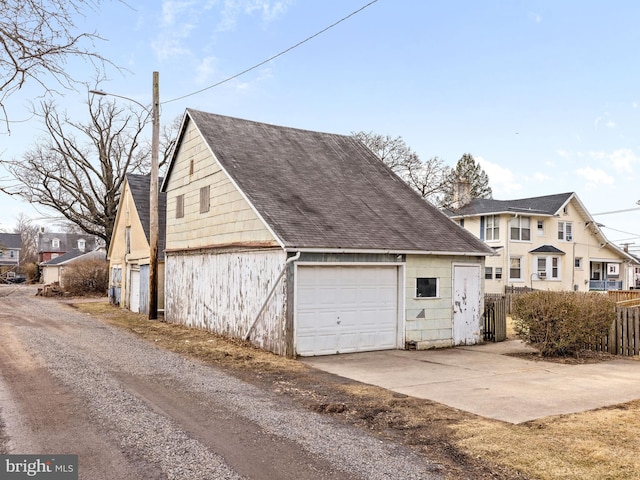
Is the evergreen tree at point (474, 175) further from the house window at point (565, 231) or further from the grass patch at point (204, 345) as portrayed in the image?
the grass patch at point (204, 345)

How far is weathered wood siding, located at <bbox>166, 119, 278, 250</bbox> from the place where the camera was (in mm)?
15016

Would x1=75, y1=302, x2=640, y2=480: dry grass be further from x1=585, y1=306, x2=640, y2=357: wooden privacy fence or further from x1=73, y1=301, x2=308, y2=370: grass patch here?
x1=585, y1=306, x2=640, y2=357: wooden privacy fence

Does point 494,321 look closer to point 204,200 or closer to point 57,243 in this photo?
point 204,200

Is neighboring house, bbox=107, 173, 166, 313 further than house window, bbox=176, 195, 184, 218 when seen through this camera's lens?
Yes

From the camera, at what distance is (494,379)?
10.8 m

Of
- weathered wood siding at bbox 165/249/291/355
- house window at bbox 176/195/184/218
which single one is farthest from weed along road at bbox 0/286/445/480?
house window at bbox 176/195/184/218

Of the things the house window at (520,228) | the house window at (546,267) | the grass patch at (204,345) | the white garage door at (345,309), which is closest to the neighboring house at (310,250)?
the white garage door at (345,309)

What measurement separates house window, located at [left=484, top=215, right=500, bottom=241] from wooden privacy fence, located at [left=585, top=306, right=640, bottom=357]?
75.5 feet

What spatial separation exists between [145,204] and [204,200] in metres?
10.1

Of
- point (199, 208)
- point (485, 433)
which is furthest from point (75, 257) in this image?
point (485, 433)

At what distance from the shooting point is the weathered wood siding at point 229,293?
44.3ft

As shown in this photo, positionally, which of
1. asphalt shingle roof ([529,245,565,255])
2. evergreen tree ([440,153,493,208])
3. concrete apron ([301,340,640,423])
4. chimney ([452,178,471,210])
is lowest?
concrete apron ([301,340,640,423])

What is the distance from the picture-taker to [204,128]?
17547 millimetres

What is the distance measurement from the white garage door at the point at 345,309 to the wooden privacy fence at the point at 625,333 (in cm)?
557
